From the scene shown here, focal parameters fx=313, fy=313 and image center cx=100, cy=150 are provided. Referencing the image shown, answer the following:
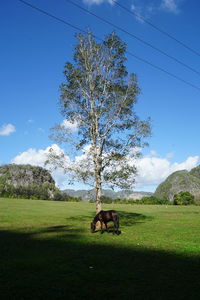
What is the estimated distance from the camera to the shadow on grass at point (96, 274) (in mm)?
8383

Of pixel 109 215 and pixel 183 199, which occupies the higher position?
pixel 183 199

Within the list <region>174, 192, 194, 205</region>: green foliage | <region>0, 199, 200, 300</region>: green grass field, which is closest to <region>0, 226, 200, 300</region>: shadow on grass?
<region>0, 199, 200, 300</region>: green grass field

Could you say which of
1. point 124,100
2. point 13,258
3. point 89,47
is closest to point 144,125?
point 124,100

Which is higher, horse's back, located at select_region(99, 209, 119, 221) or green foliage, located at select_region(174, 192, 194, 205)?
green foliage, located at select_region(174, 192, 194, 205)

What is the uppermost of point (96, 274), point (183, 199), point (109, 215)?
point (183, 199)

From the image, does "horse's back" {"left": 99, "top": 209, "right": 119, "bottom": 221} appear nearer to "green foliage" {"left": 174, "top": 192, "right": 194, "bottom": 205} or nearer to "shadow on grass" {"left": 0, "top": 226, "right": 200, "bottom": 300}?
"shadow on grass" {"left": 0, "top": 226, "right": 200, "bottom": 300}

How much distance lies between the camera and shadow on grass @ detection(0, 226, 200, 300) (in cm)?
838

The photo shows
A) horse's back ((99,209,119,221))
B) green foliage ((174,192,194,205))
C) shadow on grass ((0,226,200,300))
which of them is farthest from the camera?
green foliage ((174,192,194,205))

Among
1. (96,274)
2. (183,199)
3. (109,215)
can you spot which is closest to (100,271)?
(96,274)

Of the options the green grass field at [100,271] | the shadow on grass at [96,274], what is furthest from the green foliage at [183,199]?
the shadow on grass at [96,274]

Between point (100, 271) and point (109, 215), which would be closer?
point (100, 271)

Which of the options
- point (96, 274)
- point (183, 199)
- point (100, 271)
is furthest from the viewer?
point (183, 199)

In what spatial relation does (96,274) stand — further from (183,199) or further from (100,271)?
(183,199)

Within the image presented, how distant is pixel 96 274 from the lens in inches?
407
